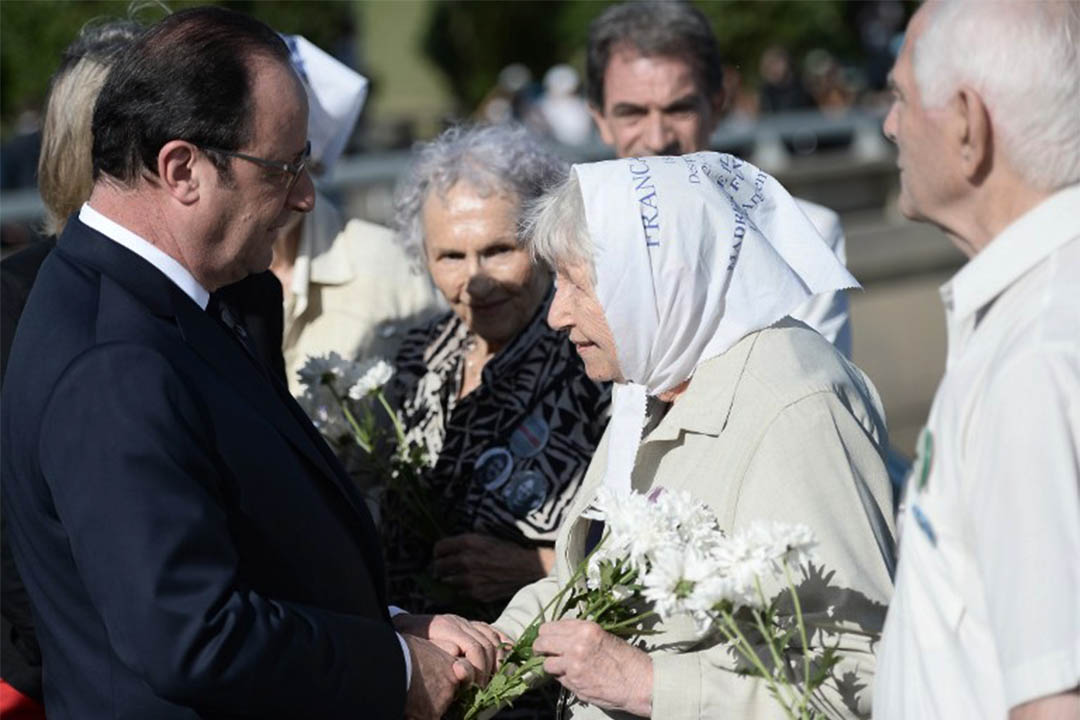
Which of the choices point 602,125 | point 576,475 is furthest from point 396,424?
point 602,125

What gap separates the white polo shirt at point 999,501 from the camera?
5.70 feet

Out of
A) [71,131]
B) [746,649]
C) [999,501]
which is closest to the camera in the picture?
[999,501]

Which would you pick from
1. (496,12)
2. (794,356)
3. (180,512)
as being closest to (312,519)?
(180,512)

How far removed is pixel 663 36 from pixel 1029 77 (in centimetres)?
276

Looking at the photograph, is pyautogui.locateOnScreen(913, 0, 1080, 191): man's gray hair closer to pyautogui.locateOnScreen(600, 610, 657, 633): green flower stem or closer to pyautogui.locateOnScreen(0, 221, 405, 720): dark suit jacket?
pyautogui.locateOnScreen(600, 610, 657, 633): green flower stem

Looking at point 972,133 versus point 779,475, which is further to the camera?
point 779,475

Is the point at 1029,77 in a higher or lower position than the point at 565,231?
higher

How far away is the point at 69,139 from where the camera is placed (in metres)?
3.31

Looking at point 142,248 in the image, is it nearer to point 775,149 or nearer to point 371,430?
point 371,430

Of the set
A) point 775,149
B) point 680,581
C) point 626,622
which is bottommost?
point 775,149

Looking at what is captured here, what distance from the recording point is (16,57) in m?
20.5

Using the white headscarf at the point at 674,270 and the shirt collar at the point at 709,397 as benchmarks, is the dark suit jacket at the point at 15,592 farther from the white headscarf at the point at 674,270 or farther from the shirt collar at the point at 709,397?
the shirt collar at the point at 709,397

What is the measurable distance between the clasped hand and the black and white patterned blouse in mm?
631

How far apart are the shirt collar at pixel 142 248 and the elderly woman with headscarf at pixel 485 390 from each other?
1.24m
